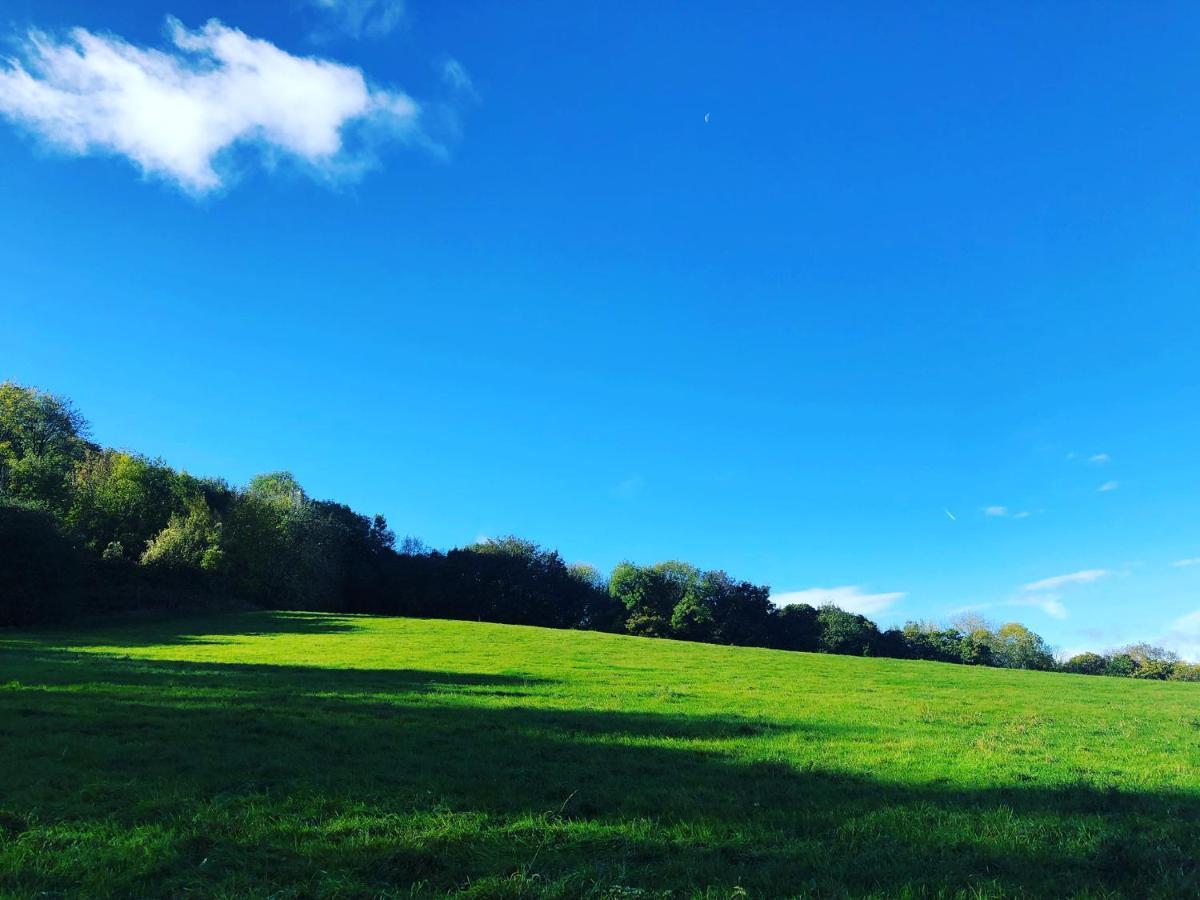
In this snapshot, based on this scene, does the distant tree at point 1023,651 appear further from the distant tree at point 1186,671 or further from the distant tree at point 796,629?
the distant tree at point 796,629

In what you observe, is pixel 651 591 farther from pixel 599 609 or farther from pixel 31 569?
pixel 31 569

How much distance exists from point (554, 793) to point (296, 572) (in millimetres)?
72793

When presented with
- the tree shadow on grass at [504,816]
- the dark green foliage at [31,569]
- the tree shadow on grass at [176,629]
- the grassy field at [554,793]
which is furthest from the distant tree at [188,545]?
the tree shadow on grass at [504,816]

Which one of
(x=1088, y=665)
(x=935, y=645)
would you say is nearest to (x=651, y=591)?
(x=935, y=645)

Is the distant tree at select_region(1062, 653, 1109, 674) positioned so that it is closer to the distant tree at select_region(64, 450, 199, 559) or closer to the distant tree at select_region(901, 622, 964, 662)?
the distant tree at select_region(901, 622, 964, 662)

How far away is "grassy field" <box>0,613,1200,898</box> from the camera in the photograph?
21.3ft

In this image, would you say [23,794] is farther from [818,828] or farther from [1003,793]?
[1003,793]

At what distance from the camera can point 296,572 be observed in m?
73.8

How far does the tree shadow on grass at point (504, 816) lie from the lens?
6.45 m

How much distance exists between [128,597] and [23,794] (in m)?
58.5

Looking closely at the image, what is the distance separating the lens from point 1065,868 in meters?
7.09

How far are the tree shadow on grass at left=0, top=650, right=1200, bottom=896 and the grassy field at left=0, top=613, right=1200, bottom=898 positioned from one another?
4 cm

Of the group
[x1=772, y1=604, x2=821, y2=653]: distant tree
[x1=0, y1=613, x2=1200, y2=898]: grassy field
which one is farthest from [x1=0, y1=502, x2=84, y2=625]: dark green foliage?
[x1=772, y1=604, x2=821, y2=653]: distant tree

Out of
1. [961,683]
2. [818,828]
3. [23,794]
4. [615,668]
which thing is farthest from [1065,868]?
[961,683]
